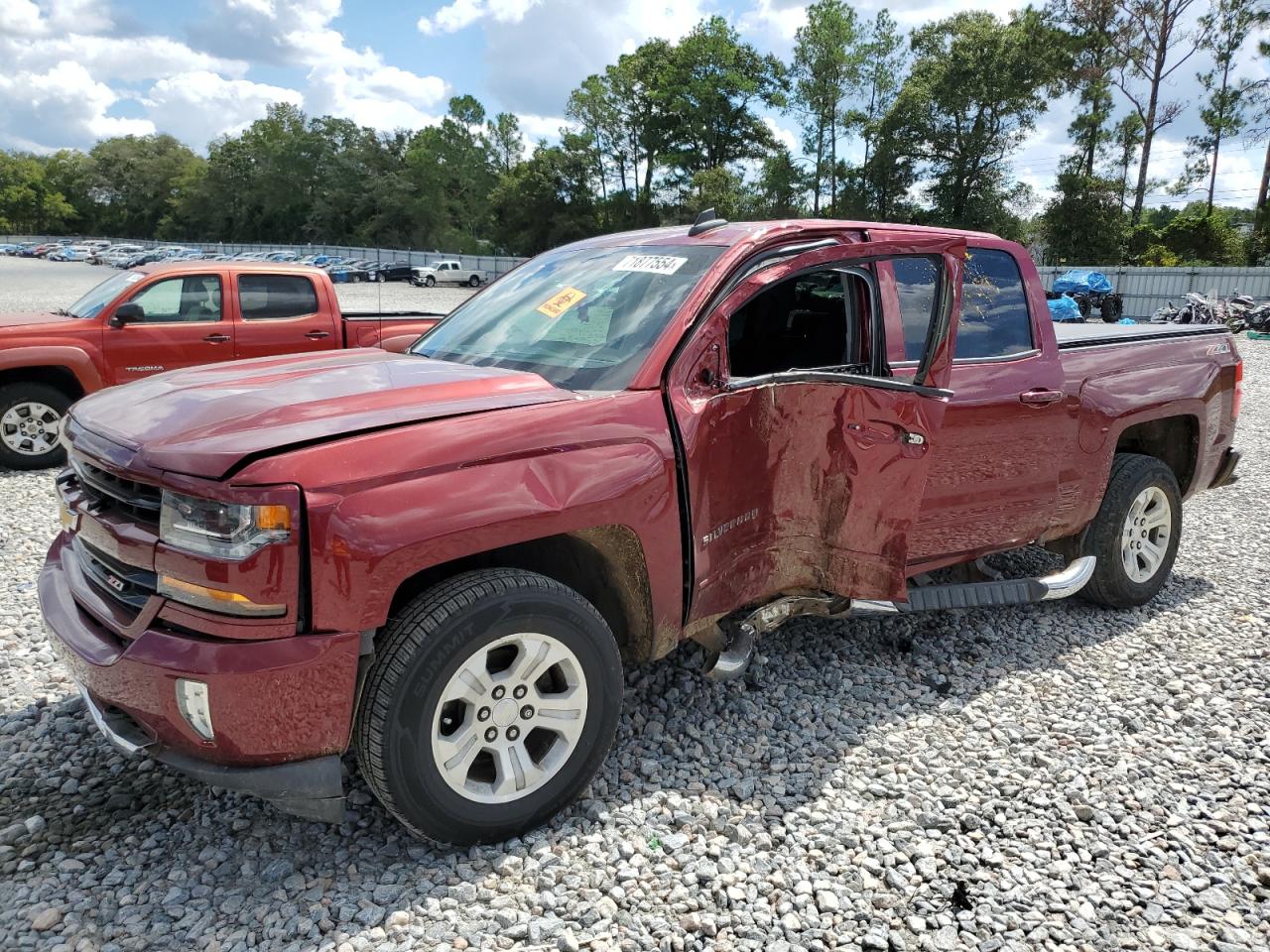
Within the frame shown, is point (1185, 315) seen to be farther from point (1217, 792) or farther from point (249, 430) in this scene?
point (249, 430)

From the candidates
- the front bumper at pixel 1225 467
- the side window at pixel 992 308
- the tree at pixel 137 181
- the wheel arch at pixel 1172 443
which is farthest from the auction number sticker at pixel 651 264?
the tree at pixel 137 181

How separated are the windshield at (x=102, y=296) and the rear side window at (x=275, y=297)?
0.92 meters

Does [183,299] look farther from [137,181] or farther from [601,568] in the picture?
[137,181]

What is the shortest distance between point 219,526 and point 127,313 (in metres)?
6.97

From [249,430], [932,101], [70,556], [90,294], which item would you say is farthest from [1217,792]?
[932,101]

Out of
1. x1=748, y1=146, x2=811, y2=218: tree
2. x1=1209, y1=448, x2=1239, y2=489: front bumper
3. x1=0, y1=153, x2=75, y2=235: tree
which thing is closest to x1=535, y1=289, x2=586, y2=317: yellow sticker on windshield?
x1=1209, y1=448, x2=1239, y2=489: front bumper

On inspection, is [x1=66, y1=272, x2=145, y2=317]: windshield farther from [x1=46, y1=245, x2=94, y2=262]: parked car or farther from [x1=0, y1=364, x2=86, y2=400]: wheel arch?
[x1=46, y1=245, x2=94, y2=262]: parked car

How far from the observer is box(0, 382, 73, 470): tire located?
24.6 ft

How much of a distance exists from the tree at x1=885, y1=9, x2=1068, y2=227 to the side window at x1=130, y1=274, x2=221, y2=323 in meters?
44.1

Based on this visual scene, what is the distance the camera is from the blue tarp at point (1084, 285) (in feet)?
86.4

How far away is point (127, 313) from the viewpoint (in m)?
8.03

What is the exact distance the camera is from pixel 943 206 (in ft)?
154

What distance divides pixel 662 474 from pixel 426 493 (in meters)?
0.82

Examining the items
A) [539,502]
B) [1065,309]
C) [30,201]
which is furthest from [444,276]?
[30,201]
